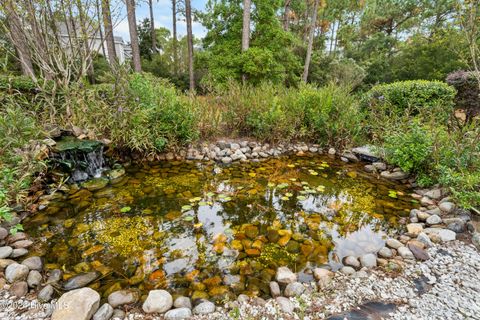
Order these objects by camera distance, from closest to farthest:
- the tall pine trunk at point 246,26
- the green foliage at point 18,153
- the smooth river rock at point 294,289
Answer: the smooth river rock at point 294,289
the green foliage at point 18,153
the tall pine trunk at point 246,26

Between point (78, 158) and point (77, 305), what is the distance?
2529mm

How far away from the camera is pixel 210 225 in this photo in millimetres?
2621

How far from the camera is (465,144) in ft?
9.95

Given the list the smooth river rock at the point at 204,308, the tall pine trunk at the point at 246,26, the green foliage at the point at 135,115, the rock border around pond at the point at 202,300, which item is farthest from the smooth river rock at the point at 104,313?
the tall pine trunk at the point at 246,26

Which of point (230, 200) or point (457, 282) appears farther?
point (230, 200)

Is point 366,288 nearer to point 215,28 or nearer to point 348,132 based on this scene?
point 348,132

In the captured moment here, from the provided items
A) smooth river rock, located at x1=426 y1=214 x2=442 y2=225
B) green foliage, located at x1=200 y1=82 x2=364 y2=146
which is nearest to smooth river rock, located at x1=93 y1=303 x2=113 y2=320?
smooth river rock, located at x1=426 y1=214 x2=442 y2=225

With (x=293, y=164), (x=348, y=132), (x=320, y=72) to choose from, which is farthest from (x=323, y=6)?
(x=293, y=164)

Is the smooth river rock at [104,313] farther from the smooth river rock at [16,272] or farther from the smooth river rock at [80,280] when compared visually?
the smooth river rock at [16,272]

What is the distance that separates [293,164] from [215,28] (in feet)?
23.7

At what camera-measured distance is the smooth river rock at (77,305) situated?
1.45 m

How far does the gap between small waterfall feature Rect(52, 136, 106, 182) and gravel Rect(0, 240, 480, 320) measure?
204 cm

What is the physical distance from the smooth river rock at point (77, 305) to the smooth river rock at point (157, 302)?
0.32 meters

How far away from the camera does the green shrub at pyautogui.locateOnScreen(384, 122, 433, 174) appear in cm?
329
